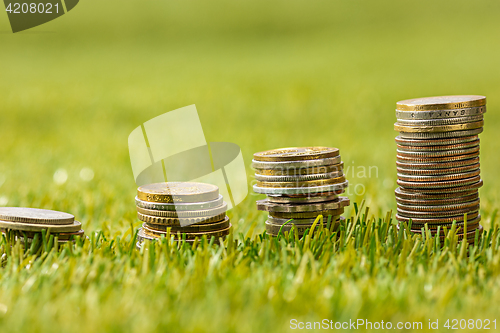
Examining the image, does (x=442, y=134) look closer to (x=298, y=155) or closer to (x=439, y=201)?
(x=439, y=201)

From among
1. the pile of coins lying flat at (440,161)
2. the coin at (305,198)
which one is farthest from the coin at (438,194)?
the coin at (305,198)

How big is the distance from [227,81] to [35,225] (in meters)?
9.37

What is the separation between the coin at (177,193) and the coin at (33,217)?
1.41ft

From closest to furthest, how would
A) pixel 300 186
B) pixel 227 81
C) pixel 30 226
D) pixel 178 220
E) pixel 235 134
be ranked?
pixel 30 226, pixel 178 220, pixel 300 186, pixel 235 134, pixel 227 81

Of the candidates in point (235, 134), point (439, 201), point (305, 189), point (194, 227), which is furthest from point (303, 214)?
point (235, 134)

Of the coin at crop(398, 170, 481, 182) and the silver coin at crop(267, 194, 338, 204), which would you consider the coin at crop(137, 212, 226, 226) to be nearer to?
the silver coin at crop(267, 194, 338, 204)

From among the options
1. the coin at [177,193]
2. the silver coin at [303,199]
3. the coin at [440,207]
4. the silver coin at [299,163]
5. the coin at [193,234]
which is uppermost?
the silver coin at [299,163]

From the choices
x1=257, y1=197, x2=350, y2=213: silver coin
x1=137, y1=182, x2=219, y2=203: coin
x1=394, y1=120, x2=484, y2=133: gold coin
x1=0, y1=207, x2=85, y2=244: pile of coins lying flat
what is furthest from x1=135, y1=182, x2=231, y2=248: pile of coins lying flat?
x1=394, y1=120, x2=484, y2=133: gold coin

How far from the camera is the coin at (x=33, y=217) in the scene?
2828 millimetres

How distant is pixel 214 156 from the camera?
4.27 meters

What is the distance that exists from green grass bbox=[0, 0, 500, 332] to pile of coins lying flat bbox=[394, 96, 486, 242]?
26 cm

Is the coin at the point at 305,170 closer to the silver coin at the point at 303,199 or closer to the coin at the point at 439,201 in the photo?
the silver coin at the point at 303,199

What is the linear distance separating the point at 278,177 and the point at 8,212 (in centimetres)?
149

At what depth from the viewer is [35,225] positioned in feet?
9.23
